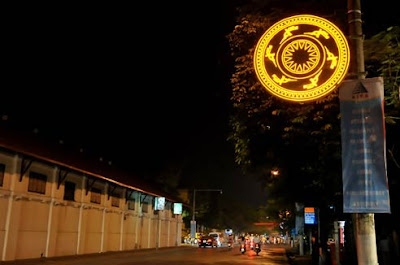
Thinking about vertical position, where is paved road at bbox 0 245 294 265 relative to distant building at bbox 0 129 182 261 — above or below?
below

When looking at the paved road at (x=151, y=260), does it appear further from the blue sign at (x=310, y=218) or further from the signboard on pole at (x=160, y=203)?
the signboard on pole at (x=160, y=203)

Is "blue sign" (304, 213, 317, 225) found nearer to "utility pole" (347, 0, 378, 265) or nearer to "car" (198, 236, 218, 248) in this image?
"utility pole" (347, 0, 378, 265)

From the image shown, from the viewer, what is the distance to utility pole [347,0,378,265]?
5.73 m

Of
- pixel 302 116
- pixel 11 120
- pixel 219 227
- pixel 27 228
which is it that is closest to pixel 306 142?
pixel 302 116

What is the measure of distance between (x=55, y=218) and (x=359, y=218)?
2493cm

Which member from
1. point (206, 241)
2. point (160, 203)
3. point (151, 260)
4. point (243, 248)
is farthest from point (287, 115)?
point (206, 241)

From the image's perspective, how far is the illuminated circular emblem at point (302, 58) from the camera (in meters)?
6.49

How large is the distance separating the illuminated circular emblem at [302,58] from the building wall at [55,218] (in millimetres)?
19412

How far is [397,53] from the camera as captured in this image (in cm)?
705

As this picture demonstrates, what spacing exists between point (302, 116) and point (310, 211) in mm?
18088

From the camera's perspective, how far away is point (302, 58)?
6770 millimetres

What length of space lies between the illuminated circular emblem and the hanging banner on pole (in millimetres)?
503

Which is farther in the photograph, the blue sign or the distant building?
the blue sign

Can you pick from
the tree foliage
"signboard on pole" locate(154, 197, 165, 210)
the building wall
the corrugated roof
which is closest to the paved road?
the building wall
